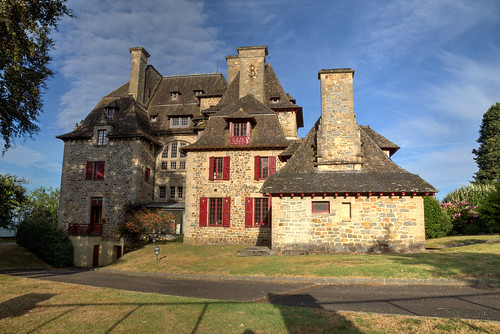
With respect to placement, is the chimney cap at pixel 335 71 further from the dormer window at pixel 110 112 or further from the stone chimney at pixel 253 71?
the dormer window at pixel 110 112

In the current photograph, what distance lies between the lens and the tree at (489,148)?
3503cm

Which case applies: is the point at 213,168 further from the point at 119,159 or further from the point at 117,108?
the point at 117,108

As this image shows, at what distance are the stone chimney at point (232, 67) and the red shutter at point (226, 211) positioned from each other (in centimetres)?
1269

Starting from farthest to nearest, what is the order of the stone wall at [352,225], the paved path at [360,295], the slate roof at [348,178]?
the slate roof at [348,178]
the stone wall at [352,225]
the paved path at [360,295]

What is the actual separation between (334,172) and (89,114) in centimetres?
2231

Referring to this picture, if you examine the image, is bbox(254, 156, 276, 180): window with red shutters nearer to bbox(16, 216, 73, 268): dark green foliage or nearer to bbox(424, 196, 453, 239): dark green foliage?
bbox(424, 196, 453, 239): dark green foliage

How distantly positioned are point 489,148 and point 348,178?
27.7 metres

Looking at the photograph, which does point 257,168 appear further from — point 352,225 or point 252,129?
point 352,225

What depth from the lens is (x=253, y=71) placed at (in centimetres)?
2756

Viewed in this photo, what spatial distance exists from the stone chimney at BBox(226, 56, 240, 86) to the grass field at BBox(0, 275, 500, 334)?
83.6 feet

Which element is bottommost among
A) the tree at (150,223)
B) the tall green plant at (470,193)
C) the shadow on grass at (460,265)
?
the shadow on grass at (460,265)

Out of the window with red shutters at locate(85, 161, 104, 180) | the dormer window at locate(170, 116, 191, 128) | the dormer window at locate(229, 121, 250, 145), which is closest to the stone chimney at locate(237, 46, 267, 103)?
the dormer window at locate(229, 121, 250, 145)

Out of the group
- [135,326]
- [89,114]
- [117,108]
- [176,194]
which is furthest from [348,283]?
[89,114]

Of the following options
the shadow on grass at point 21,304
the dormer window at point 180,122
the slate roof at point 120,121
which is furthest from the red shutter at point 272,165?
the shadow on grass at point 21,304
